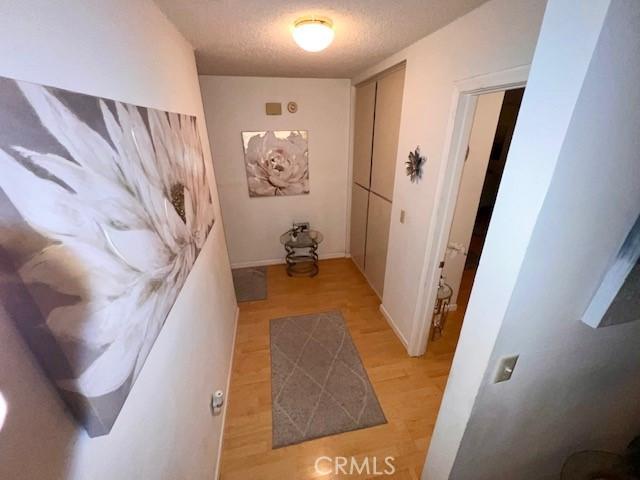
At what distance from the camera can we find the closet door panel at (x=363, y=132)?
2662 mm

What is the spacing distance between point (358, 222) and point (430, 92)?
1.84 metres

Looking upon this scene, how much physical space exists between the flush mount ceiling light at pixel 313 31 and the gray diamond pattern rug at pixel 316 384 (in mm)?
2202

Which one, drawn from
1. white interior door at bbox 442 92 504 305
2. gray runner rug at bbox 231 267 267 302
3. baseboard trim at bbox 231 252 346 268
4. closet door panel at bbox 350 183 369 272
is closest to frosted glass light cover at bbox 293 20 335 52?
white interior door at bbox 442 92 504 305

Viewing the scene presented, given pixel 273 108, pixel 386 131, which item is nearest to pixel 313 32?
pixel 386 131

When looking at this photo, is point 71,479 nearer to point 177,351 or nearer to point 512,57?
point 177,351

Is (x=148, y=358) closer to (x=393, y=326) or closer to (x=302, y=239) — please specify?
(x=393, y=326)

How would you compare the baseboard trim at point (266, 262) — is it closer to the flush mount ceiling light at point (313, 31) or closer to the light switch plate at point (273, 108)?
the light switch plate at point (273, 108)

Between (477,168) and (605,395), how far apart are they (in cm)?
162

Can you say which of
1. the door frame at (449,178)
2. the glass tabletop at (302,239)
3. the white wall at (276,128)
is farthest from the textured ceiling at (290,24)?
the glass tabletop at (302,239)

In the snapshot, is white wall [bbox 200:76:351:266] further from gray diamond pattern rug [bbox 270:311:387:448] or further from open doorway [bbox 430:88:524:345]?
open doorway [bbox 430:88:524:345]

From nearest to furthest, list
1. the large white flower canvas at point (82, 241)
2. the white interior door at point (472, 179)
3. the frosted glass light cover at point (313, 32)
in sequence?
the large white flower canvas at point (82, 241)
the frosted glass light cover at point (313, 32)
the white interior door at point (472, 179)

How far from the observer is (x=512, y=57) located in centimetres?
113

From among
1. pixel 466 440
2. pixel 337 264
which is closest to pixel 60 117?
pixel 466 440

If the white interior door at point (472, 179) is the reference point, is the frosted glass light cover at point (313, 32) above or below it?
above
